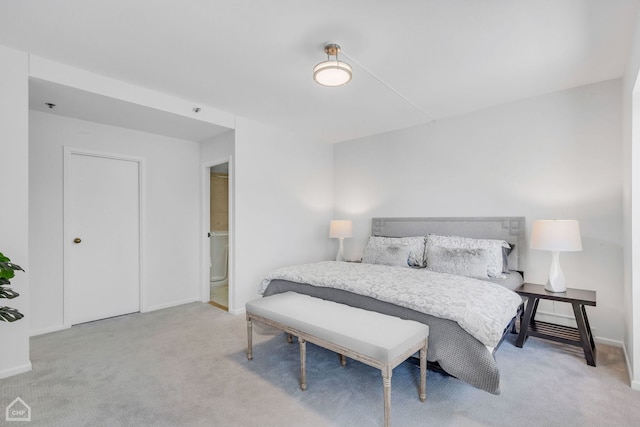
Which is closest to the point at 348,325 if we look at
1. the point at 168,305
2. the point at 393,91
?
the point at 393,91

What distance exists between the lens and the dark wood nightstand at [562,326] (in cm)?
263

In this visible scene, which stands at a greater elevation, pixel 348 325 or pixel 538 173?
pixel 538 173

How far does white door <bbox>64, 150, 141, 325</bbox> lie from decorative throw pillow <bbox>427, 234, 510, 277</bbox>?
12.2 ft

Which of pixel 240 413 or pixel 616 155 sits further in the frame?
pixel 616 155

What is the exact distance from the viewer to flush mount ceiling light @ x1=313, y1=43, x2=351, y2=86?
233cm

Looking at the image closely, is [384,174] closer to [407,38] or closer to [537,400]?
[407,38]

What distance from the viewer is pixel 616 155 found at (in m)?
2.98

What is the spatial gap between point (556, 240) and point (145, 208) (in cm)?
451

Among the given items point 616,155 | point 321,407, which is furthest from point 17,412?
point 616,155

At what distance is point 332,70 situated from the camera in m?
2.34

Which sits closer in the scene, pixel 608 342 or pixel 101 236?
pixel 608 342

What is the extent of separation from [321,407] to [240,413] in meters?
0.50

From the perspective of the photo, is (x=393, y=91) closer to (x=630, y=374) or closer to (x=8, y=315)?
(x=630, y=374)

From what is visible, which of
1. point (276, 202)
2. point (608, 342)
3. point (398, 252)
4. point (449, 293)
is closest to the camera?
point (449, 293)
